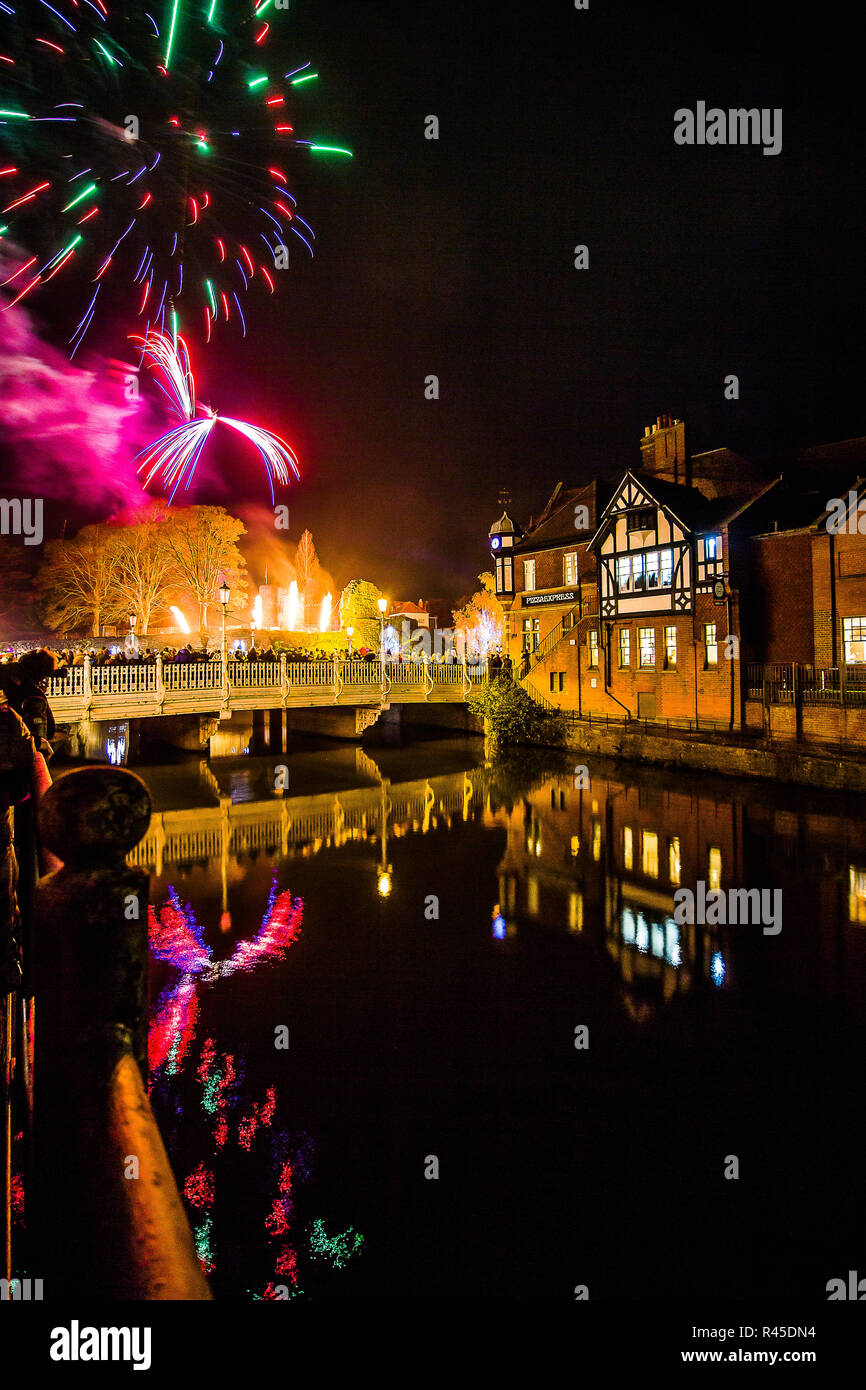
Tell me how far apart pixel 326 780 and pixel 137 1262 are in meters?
28.2

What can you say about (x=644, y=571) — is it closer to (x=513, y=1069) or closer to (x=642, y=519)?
(x=642, y=519)

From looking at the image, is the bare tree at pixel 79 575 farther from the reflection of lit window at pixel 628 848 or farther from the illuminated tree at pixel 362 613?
A: the reflection of lit window at pixel 628 848

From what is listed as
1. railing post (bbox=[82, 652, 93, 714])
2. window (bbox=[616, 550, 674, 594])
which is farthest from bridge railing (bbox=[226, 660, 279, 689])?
window (bbox=[616, 550, 674, 594])

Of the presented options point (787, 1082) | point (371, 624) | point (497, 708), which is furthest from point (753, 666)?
point (371, 624)

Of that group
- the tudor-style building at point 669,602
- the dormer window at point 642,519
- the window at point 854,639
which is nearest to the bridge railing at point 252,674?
the tudor-style building at point 669,602

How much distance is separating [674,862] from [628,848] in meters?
1.59

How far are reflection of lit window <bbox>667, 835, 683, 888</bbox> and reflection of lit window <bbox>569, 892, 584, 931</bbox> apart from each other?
2.29m

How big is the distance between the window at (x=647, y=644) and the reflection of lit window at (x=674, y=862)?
16672 millimetres

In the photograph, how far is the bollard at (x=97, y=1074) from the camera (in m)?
2.29

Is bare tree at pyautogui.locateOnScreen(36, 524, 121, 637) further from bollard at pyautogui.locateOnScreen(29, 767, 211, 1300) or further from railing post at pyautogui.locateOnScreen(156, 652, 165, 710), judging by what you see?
bollard at pyautogui.locateOnScreen(29, 767, 211, 1300)

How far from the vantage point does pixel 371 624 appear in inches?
3307

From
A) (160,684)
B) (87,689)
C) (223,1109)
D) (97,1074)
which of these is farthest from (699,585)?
(97,1074)

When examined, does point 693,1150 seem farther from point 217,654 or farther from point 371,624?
point 371,624

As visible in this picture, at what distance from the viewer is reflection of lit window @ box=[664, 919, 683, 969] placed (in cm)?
1161
